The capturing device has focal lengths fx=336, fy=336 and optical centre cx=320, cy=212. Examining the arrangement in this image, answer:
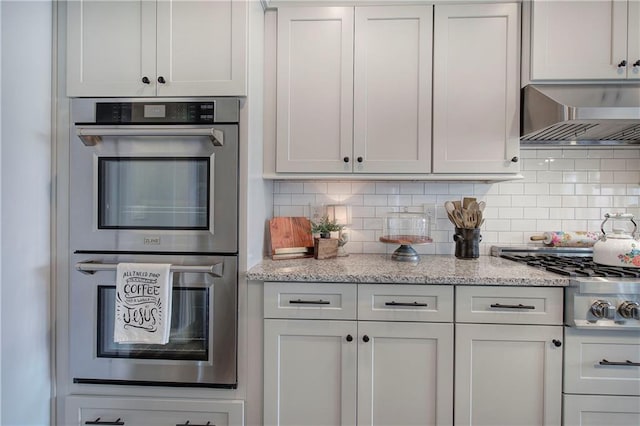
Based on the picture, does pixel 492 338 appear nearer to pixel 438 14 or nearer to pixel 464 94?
pixel 464 94

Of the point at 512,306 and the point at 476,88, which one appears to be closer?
the point at 512,306

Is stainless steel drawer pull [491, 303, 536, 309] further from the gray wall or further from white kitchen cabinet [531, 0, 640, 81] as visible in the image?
the gray wall


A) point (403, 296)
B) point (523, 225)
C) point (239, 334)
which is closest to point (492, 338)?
point (403, 296)

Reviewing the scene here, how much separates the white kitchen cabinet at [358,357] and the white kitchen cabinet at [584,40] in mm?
1313

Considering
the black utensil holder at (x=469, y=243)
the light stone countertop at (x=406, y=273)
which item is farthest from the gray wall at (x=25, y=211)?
the black utensil holder at (x=469, y=243)

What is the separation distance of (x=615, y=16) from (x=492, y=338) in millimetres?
1723

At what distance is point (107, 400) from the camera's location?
1523 millimetres

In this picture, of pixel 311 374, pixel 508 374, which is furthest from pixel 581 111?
pixel 311 374

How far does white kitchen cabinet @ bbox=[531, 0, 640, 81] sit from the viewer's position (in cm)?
169

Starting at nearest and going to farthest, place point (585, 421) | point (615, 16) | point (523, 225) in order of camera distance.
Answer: point (585, 421) → point (615, 16) → point (523, 225)

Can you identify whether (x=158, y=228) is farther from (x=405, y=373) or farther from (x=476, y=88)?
(x=476, y=88)

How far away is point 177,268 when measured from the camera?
4.77 ft

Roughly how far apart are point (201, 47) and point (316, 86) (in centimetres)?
60

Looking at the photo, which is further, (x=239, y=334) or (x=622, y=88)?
(x=622, y=88)
